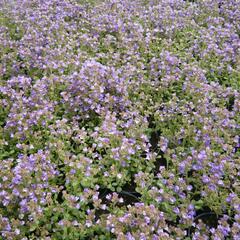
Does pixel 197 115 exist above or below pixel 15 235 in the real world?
above

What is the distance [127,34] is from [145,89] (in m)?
1.31

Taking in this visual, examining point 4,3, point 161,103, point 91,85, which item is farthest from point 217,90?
point 4,3

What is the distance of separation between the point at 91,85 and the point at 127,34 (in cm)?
163

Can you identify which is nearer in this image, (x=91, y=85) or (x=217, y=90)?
(x=91, y=85)

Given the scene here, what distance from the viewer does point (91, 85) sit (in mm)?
4047

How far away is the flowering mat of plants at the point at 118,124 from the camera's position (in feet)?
9.82

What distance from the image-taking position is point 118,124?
12.4 ft

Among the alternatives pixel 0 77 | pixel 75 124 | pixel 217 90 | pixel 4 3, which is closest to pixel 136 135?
pixel 75 124

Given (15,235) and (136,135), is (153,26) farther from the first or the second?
(15,235)

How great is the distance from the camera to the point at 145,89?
14.4 feet

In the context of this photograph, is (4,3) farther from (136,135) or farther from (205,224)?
(205,224)

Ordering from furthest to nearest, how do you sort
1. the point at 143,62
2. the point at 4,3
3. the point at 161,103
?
the point at 4,3 < the point at 143,62 < the point at 161,103

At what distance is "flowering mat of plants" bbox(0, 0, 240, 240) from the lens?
2.99 metres

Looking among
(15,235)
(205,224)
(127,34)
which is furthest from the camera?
(127,34)
